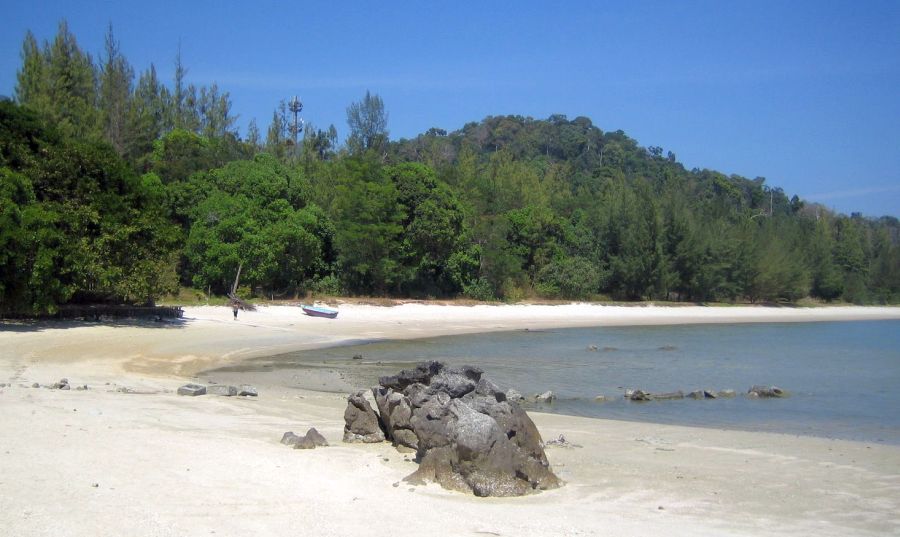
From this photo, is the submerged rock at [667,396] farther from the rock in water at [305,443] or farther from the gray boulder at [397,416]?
the rock in water at [305,443]

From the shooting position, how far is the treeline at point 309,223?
27.8 m

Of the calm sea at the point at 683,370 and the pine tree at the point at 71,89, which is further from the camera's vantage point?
the pine tree at the point at 71,89

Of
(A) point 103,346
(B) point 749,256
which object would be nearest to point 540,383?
(A) point 103,346

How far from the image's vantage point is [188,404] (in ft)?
45.7

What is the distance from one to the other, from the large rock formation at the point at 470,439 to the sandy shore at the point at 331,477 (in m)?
0.28

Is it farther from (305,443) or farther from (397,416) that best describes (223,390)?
(397,416)

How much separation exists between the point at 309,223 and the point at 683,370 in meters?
26.1

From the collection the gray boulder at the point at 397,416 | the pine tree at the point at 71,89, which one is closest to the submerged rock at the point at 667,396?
the gray boulder at the point at 397,416

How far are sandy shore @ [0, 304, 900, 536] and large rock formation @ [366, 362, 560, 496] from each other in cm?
28

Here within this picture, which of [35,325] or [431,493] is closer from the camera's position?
[431,493]

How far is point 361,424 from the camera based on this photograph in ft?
38.6

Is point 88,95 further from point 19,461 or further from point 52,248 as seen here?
point 19,461

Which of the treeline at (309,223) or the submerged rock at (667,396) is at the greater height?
the treeline at (309,223)

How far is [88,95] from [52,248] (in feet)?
105
